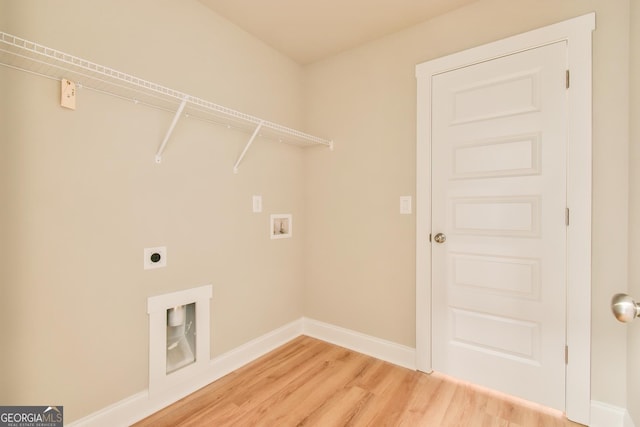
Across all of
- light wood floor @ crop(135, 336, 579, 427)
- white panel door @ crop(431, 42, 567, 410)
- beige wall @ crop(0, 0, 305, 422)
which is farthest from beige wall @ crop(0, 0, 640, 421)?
light wood floor @ crop(135, 336, 579, 427)

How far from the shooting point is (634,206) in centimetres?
141

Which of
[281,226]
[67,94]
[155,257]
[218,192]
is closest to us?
[67,94]

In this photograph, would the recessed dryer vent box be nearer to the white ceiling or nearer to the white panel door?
the white panel door

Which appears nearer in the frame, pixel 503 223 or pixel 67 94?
pixel 67 94

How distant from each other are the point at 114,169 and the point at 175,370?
1.23 metres

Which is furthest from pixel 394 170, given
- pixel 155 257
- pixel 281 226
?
pixel 155 257

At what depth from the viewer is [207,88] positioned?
76.7 inches

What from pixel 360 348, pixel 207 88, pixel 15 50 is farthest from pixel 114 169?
pixel 360 348

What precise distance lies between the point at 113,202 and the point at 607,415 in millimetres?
2793

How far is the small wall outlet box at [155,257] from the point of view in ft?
5.40

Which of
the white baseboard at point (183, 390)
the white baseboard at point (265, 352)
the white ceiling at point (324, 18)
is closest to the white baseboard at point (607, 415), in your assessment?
the white baseboard at point (265, 352)

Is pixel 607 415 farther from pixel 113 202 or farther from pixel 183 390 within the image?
pixel 113 202

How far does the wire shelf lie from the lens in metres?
1.18

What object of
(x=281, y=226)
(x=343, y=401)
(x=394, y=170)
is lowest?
(x=343, y=401)
